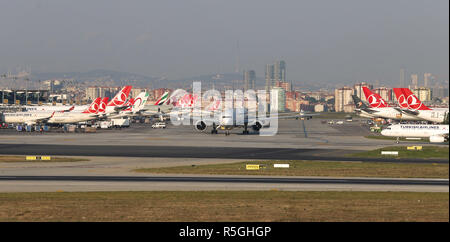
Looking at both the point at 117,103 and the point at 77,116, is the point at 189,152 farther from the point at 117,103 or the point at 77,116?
the point at 117,103

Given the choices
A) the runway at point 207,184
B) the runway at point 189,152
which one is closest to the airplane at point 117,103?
the runway at point 189,152

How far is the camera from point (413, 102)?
126 m

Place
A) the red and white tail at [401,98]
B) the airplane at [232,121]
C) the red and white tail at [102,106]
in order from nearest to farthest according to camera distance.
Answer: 1. the airplane at [232,121]
2. the red and white tail at [401,98]
3. the red and white tail at [102,106]

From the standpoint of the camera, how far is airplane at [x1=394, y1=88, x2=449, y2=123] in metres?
120

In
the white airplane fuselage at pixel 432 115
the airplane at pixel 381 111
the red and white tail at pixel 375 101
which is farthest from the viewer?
the red and white tail at pixel 375 101

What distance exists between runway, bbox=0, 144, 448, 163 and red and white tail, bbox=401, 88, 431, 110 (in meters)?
56.8

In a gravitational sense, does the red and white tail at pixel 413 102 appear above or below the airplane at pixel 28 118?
above

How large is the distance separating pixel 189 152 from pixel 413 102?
7277 centimetres

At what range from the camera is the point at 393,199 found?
116 ft

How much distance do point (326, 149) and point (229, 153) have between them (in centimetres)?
1479

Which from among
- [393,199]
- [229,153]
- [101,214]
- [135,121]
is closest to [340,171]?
[393,199]

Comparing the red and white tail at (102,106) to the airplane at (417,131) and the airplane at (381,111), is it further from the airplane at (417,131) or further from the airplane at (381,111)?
the airplane at (417,131)

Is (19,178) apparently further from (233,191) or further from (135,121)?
(135,121)

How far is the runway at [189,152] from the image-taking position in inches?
2557
